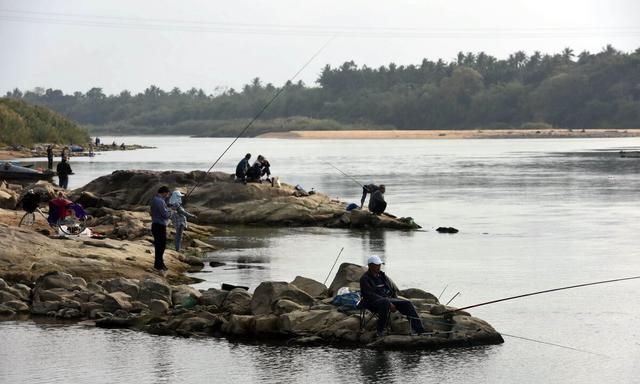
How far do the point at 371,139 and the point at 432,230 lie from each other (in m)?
161

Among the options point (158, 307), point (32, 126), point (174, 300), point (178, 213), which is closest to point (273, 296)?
point (158, 307)

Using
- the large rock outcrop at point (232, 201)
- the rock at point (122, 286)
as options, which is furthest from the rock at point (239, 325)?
the large rock outcrop at point (232, 201)

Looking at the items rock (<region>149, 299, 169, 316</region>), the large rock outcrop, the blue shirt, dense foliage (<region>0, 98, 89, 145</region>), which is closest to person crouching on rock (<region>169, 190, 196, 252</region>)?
the blue shirt

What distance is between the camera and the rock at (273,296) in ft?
63.2

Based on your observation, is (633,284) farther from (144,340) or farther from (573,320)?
(144,340)

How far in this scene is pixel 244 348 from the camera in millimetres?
17578

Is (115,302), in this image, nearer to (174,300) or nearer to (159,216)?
(174,300)

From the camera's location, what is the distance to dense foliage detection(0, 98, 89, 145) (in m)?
105

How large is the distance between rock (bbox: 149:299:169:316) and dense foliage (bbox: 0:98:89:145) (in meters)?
85.5

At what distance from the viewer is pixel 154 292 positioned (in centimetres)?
2070

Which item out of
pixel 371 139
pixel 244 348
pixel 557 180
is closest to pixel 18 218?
pixel 244 348

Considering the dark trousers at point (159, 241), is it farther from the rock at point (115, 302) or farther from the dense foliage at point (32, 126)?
the dense foliage at point (32, 126)

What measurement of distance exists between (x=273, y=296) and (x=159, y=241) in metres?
5.16

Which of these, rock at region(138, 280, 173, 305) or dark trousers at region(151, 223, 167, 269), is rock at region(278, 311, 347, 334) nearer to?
rock at region(138, 280, 173, 305)
